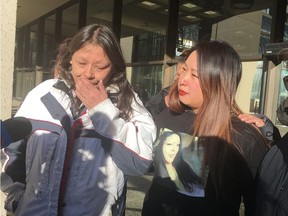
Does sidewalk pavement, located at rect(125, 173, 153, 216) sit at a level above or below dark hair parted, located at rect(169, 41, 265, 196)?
below

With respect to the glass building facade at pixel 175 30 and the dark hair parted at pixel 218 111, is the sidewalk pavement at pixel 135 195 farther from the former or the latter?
the dark hair parted at pixel 218 111

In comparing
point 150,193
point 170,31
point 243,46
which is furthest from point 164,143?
point 170,31

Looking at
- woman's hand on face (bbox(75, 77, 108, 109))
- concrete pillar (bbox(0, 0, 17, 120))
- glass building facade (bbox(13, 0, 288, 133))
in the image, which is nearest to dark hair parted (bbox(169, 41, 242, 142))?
woman's hand on face (bbox(75, 77, 108, 109))

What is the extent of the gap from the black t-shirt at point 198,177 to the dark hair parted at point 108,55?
0.36 m

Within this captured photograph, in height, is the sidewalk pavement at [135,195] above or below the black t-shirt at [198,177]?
below

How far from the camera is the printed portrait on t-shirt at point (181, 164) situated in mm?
1785

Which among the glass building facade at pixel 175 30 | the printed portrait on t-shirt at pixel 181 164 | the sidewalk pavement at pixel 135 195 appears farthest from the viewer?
the glass building facade at pixel 175 30

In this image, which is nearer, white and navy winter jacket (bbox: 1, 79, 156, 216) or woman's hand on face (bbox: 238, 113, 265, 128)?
white and navy winter jacket (bbox: 1, 79, 156, 216)

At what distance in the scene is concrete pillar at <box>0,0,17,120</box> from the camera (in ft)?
6.41

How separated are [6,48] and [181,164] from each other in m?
1.10

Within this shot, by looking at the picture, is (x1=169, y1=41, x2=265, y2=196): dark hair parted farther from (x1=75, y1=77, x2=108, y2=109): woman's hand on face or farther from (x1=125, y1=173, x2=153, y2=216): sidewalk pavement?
(x1=125, y1=173, x2=153, y2=216): sidewalk pavement

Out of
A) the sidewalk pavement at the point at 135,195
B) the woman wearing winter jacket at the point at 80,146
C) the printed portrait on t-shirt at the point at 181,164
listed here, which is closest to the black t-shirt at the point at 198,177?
the printed portrait on t-shirt at the point at 181,164

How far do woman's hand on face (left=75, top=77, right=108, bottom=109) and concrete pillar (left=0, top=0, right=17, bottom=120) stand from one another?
602 millimetres

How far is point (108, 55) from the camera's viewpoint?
5.56 feet
